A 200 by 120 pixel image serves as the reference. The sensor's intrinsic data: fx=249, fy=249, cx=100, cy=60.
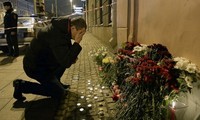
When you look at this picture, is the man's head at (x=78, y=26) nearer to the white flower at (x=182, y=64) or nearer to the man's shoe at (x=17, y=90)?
the man's shoe at (x=17, y=90)

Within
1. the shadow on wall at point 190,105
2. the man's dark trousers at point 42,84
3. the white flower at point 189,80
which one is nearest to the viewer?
the shadow on wall at point 190,105

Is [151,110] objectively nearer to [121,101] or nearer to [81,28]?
[121,101]

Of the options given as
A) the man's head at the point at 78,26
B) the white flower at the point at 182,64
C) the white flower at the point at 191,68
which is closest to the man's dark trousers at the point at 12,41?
the man's head at the point at 78,26

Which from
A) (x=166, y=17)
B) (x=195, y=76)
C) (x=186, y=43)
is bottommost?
(x=195, y=76)

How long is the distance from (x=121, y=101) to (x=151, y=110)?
1.76 ft

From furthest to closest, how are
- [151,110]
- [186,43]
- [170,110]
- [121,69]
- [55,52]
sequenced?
[121,69]
[55,52]
[186,43]
[151,110]
[170,110]

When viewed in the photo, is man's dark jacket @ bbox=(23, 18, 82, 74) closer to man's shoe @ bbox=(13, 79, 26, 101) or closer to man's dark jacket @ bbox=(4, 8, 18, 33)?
man's shoe @ bbox=(13, 79, 26, 101)

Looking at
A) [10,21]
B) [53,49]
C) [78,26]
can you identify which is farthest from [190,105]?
[10,21]

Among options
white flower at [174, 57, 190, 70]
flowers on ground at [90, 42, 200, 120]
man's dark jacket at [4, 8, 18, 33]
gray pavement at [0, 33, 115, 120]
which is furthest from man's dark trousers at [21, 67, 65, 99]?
man's dark jacket at [4, 8, 18, 33]

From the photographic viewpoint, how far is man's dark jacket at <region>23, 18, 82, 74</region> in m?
3.54

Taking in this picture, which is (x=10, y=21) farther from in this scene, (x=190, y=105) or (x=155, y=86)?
(x=190, y=105)

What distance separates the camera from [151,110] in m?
2.88

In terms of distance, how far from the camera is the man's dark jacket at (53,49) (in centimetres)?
354

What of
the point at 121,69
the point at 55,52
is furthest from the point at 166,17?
A: the point at 55,52
